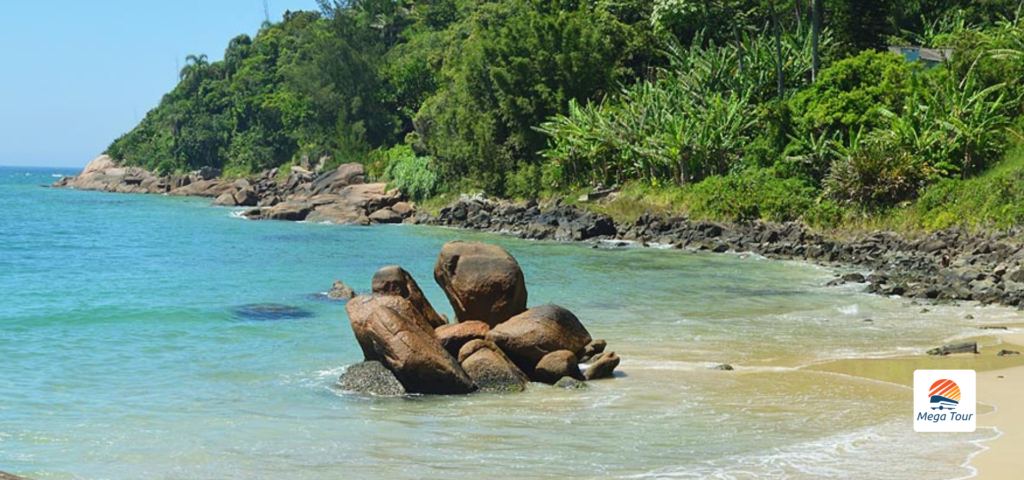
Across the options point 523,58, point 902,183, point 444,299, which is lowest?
point 444,299

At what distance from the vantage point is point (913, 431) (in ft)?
42.9

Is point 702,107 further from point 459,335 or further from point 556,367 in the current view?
point 556,367

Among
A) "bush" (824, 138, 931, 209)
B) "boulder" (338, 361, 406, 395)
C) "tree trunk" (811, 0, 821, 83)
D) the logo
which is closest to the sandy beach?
the logo

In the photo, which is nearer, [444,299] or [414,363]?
[414,363]

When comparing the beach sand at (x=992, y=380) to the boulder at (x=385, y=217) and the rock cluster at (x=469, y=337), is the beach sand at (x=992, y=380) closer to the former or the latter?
the rock cluster at (x=469, y=337)

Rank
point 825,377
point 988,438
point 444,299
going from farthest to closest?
1. point 444,299
2. point 825,377
3. point 988,438

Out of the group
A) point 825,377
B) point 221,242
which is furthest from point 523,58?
point 825,377

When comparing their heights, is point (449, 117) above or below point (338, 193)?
above

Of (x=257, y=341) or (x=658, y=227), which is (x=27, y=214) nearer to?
(x=658, y=227)

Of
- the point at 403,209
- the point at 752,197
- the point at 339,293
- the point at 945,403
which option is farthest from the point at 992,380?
the point at 403,209

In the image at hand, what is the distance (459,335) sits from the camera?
55.4 ft

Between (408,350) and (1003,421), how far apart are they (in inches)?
311

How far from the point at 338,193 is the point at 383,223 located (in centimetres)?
1161

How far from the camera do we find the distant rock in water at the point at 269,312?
79.5 feet
